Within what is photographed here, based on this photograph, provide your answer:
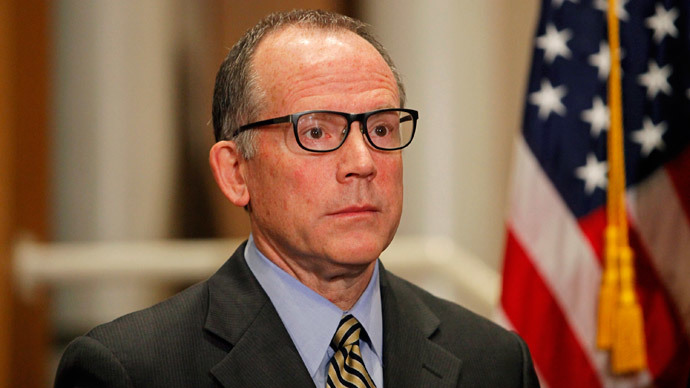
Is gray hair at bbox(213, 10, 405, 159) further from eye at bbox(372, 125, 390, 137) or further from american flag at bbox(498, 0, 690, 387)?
american flag at bbox(498, 0, 690, 387)

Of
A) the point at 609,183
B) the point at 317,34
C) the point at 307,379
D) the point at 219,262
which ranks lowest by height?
the point at 219,262

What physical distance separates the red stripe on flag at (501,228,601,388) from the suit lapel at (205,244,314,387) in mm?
1260

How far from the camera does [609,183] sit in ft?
8.62

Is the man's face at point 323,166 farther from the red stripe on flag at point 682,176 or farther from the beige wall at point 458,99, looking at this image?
the beige wall at point 458,99

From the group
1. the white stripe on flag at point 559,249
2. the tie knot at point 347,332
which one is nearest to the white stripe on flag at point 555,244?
the white stripe on flag at point 559,249

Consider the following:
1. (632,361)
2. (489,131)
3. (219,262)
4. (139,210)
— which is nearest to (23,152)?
(139,210)

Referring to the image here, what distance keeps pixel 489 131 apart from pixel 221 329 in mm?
2728

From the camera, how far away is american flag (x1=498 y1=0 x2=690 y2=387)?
2568 millimetres

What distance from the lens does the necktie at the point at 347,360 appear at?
5.37 feet

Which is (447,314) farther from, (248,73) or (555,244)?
(555,244)

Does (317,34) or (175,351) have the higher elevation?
(317,34)

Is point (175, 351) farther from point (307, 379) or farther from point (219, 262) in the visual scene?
point (219, 262)

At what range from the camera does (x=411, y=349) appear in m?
1.79

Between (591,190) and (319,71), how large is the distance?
136cm
